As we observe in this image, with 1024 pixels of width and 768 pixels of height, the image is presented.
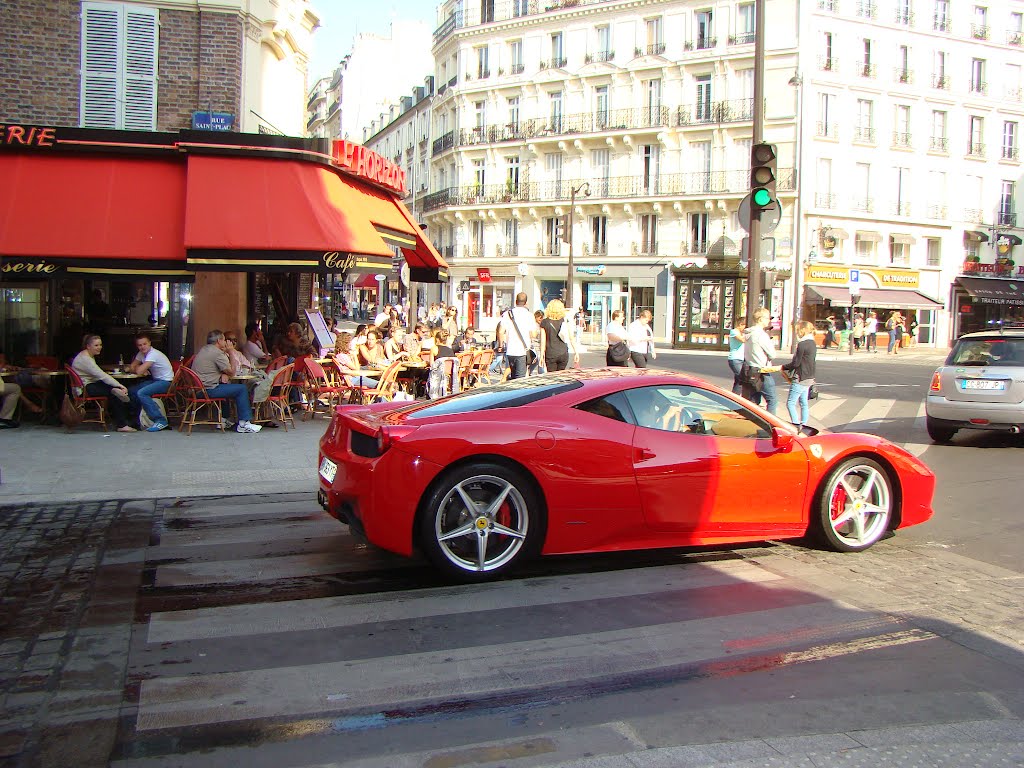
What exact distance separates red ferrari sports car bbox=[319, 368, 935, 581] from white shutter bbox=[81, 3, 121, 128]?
10.4 meters

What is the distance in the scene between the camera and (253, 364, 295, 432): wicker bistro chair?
12484mm

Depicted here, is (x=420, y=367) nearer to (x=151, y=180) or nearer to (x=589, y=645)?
(x=151, y=180)

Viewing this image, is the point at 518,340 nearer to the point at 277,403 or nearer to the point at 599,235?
the point at 277,403

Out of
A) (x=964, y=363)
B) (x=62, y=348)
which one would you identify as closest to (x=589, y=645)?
(x=964, y=363)

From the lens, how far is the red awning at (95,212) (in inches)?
484

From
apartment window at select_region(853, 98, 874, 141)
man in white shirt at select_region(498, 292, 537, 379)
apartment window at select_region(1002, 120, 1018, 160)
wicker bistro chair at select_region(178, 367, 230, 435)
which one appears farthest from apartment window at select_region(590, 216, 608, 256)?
wicker bistro chair at select_region(178, 367, 230, 435)

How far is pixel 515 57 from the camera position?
54188 mm

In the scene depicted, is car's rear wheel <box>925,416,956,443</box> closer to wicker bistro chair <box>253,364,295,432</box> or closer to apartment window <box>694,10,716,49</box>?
wicker bistro chair <box>253,364,295,432</box>

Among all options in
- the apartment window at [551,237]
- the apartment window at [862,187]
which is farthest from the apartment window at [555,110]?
the apartment window at [862,187]

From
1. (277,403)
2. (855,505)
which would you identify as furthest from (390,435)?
(277,403)

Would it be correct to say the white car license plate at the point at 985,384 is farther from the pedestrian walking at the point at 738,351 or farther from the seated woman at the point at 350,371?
the seated woman at the point at 350,371

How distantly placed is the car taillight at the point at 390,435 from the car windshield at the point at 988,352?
31.5ft

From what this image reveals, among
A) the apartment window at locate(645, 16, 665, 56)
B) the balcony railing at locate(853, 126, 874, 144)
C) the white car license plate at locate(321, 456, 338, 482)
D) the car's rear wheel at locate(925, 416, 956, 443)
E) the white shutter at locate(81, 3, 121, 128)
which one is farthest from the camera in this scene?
the apartment window at locate(645, 16, 665, 56)

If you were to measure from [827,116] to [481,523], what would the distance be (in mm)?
45893
